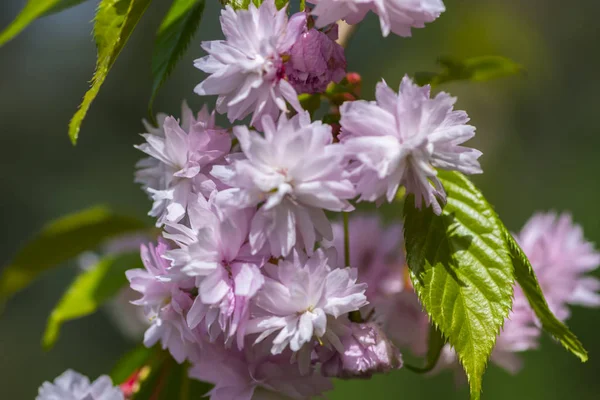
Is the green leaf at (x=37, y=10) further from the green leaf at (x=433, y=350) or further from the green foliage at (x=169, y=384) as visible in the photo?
the green leaf at (x=433, y=350)

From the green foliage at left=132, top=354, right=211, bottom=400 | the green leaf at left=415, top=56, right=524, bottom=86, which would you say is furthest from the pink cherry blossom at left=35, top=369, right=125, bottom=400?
the green leaf at left=415, top=56, right=524, bottom=86

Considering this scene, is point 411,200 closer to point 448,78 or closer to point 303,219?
point 303,219

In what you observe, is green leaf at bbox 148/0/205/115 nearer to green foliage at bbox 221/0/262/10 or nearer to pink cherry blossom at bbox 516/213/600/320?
green foliage at bbox 221/0/262/10

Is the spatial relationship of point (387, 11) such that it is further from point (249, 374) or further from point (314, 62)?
point (249, 374)

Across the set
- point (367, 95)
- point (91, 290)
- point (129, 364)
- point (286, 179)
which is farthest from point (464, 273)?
point (367, 95)

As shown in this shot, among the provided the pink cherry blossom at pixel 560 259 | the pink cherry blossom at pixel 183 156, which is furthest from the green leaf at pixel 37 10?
the pink cherry blossom at pixel 560 259
